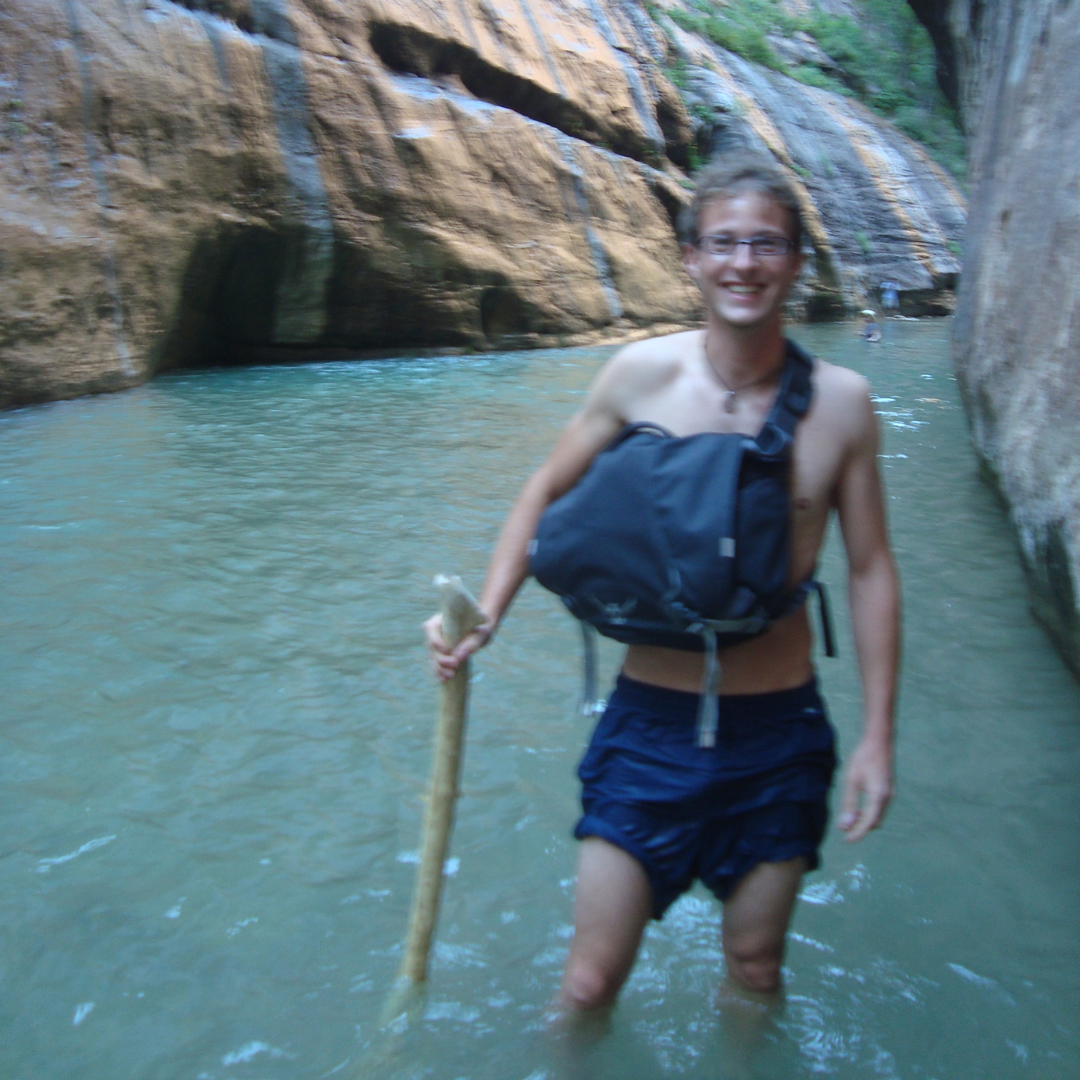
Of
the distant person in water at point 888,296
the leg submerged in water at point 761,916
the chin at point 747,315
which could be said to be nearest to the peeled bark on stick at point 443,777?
the leg submerged in water at point 761,916

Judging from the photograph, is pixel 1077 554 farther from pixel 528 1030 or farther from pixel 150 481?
pixel 150 481

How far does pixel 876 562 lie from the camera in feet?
6.30

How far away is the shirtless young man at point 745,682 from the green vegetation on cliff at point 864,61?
2760 cm

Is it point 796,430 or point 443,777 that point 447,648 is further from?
point 796,430

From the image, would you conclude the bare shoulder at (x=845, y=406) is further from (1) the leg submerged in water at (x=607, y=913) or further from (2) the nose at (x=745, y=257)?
(1) the leg submerged in water at (x=607, y=913)

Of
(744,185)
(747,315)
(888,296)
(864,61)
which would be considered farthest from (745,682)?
(864,61)

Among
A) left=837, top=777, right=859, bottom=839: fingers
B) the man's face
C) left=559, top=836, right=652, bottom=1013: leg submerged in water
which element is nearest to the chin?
the man's face

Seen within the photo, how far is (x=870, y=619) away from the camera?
1925mm

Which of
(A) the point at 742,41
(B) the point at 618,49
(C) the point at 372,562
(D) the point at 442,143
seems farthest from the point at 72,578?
(A) the point at 742,41

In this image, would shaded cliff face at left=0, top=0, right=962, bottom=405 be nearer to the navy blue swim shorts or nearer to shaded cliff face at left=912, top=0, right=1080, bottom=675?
shaded cliff face at left=912, top=0, right=1080, bottom=675

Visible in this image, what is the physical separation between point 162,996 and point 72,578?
9.73 feet

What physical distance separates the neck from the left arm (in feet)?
0.58

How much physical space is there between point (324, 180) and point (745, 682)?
484 inches

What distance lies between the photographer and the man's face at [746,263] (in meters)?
1.81
